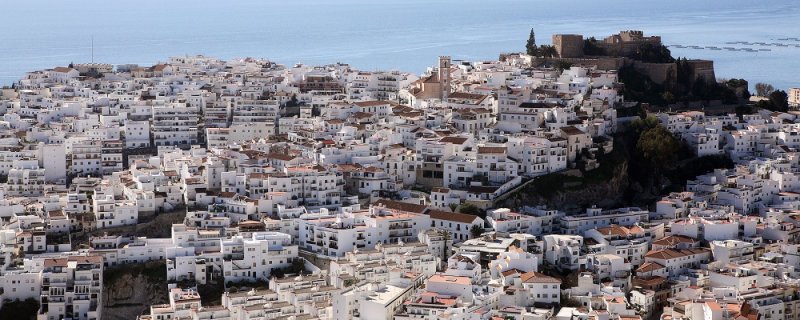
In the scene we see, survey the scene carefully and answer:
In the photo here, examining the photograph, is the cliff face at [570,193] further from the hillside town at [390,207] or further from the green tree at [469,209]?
the green tree at [469,209]

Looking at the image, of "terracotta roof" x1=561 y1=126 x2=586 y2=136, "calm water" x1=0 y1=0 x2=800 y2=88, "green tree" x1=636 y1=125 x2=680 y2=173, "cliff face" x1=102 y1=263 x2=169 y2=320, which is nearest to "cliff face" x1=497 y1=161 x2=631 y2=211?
"green tree" x1=636 y1=125 x2=680 y2=173

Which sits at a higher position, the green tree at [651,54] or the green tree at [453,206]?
the green tree at [651,54]

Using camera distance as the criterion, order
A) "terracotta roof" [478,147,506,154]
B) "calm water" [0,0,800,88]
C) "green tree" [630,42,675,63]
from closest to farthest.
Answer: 1. "terracotta roof" [478,147,506,154]
2. "green tree" [630,42,675,63]
3. "calm water" [0,0,800,88]

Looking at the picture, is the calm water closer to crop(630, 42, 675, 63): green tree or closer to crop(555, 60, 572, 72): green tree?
crop(630, 42, 675, 63): green tree

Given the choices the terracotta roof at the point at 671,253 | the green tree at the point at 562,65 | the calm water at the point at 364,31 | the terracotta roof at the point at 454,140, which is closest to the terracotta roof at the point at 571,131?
the terracotta roof at the point at 454,140

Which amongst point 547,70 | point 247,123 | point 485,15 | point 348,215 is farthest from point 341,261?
point 485,15

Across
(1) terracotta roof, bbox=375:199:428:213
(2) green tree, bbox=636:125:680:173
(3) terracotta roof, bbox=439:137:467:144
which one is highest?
(3) terracotta roof, bbox=439:137:467:144

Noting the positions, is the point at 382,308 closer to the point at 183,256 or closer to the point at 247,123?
the point at 183,256
